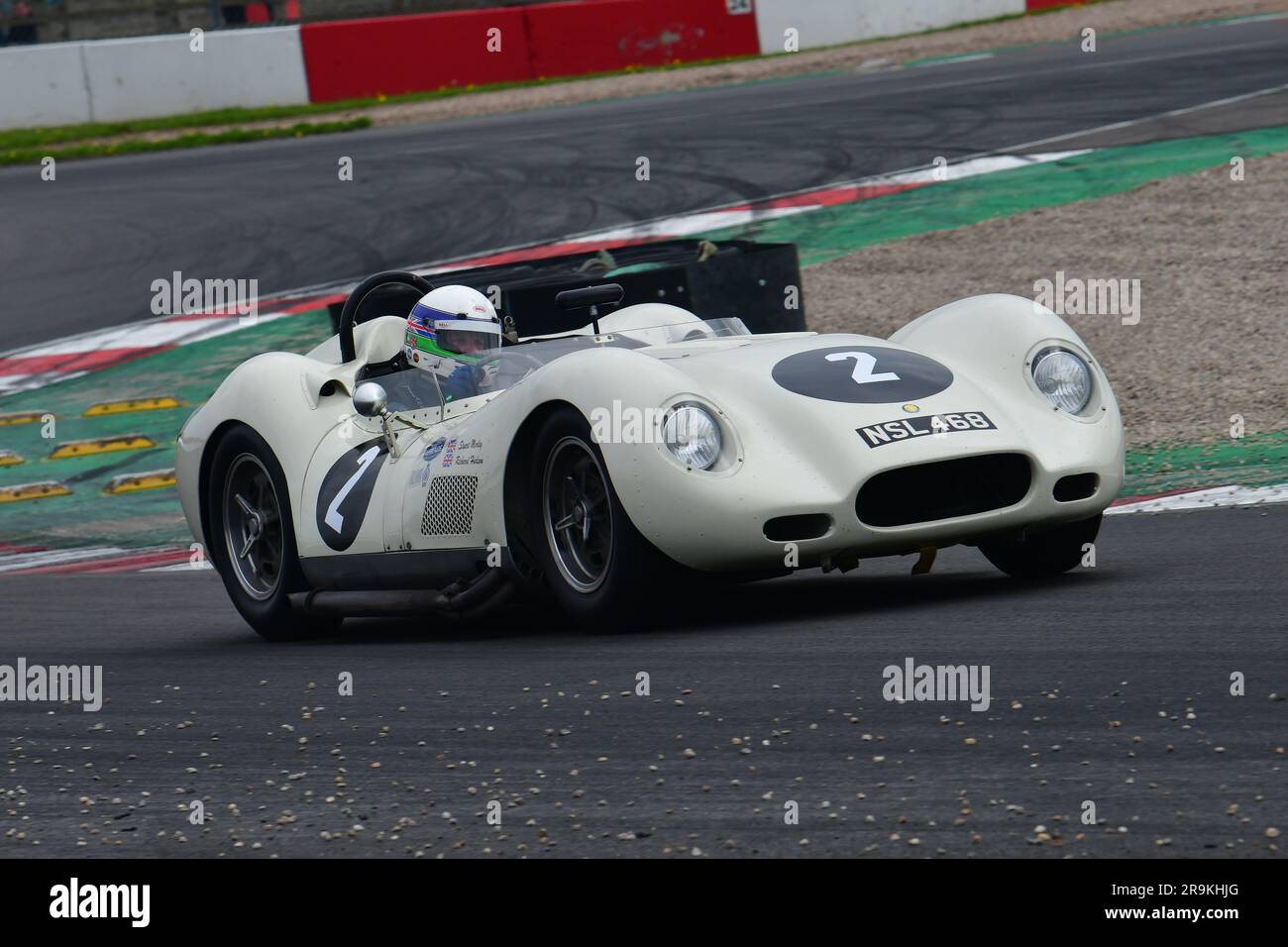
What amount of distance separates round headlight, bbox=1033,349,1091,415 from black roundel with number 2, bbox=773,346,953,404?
0.33 metres

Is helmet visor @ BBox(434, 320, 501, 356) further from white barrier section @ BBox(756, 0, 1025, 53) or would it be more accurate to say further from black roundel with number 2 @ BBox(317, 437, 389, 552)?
white barrier section @ BBox(756, 0, 1025, 53)

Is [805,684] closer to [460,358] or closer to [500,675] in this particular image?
[500,675]

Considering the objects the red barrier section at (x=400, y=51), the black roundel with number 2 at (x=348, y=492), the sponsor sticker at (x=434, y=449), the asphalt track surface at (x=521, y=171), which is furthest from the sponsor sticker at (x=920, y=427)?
the red barrier section at (x=400, y=51)

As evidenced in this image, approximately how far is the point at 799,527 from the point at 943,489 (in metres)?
0.47

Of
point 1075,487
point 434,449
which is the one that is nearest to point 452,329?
point 434,449

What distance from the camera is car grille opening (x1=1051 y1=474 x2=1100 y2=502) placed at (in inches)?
235

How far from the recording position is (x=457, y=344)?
6.96 meters

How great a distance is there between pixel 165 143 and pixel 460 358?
1805 cm

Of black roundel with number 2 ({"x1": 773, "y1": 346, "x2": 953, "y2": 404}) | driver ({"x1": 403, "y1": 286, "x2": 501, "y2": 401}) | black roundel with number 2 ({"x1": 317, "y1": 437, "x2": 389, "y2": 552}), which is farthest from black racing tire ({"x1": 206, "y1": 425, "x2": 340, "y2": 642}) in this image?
black roundel with number 2 ({"x1": 773, "y1": 346, "x2": 953, "y2": 404})

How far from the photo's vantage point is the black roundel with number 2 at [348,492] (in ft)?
22.4

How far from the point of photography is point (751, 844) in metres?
3.52

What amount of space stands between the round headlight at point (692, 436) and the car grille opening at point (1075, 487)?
1051 mm

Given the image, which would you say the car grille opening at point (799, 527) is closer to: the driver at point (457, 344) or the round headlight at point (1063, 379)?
the round headlight at point (1063, 379)

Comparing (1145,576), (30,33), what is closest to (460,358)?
(1145,576)
